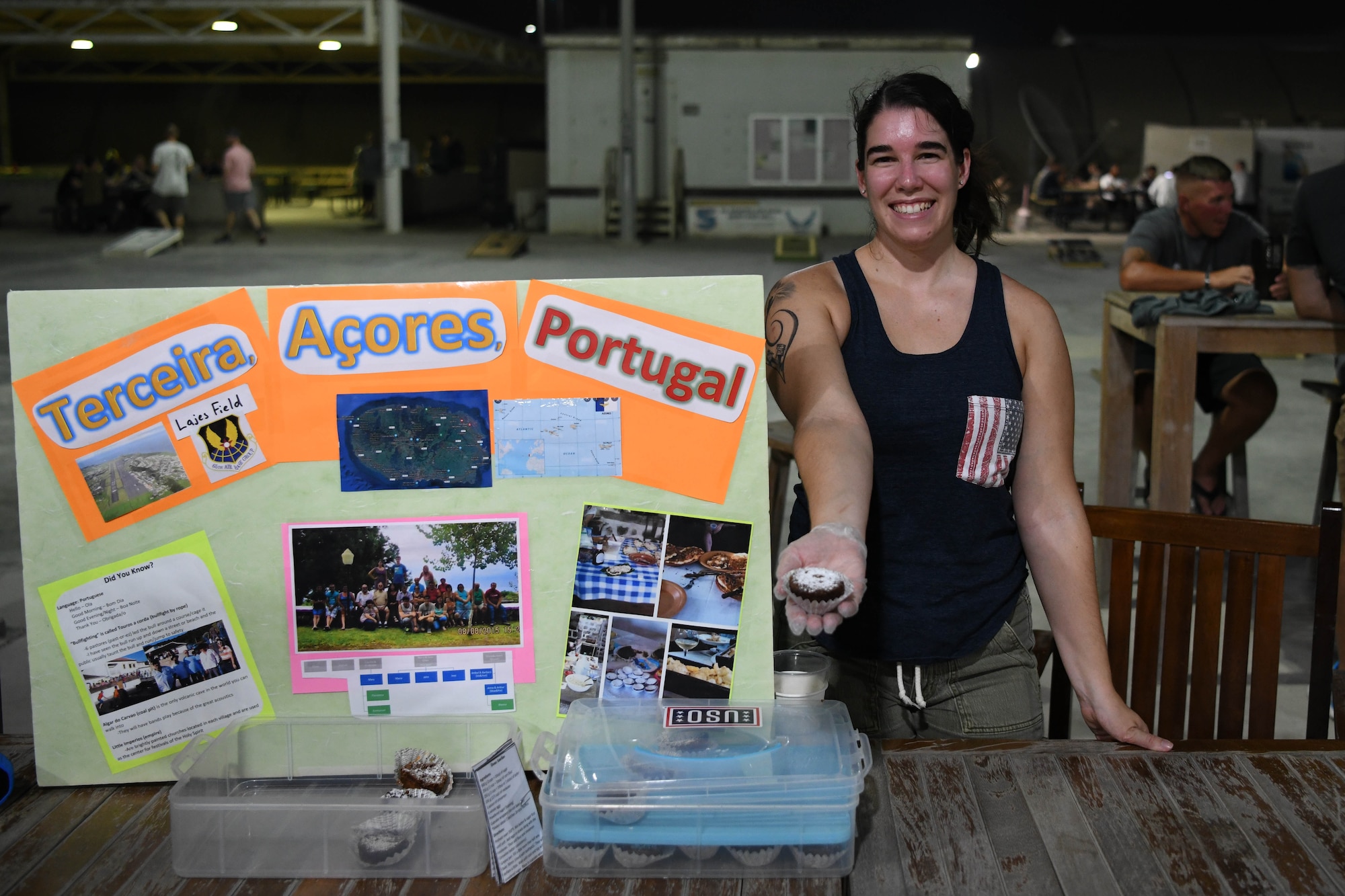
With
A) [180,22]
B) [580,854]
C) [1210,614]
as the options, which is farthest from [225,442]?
[180,22]

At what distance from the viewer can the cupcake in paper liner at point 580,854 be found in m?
1.13

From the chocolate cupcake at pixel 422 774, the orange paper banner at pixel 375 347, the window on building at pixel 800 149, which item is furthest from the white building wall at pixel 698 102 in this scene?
the chocolate cupcake at pixel 422 774

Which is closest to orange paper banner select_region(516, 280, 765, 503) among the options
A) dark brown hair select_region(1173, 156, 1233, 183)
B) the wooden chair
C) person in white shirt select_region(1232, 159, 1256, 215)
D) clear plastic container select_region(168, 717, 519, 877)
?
clear plastic container select_region(168, 717, 519, 877)

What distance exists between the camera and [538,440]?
1.29 m

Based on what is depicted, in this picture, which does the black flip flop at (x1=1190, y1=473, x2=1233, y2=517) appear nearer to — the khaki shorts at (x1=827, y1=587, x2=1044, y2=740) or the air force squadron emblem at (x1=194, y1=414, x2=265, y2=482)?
the khaki shorts at (x1=827, y1=587, x2=1044, y2=740)

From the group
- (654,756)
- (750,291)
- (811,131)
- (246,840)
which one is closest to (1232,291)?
(750,291)

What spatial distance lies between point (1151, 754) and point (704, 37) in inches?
710

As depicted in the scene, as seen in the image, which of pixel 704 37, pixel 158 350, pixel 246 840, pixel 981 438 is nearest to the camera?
pixel 246 840

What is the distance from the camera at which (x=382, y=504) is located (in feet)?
4.24

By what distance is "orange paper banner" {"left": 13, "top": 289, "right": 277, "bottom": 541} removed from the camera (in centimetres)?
128

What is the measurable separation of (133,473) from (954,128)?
45.8 inches

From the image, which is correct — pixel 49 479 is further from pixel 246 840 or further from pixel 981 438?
pixel 981 438

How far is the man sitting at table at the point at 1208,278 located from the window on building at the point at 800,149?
14.1 metres

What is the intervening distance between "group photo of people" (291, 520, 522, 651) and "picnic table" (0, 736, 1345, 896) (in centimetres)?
27
